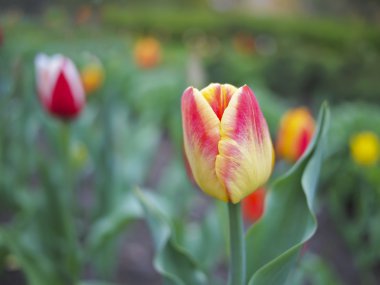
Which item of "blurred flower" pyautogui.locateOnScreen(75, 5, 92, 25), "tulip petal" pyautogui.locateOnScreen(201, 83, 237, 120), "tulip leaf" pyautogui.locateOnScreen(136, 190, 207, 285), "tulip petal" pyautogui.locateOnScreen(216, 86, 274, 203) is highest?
"blurred flower" pyautogui.locateOnScreen(75, 5, 92, 25)

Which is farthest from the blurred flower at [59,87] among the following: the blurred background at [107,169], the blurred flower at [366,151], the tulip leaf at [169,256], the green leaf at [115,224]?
the blurred flower at [366,151]

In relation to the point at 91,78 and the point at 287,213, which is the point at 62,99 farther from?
the point at 91,78

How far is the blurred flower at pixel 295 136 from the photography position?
142 cm

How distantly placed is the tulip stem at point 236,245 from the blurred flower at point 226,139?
48mm

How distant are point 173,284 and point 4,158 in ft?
3.50

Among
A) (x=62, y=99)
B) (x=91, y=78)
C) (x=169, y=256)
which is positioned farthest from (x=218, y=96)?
(x=91, y=78)

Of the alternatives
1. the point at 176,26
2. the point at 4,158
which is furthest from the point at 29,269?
the point at 176,26

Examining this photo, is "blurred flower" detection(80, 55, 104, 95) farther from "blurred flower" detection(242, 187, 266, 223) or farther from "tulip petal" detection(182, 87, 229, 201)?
"tulip petal" detection(182, 87, 229, 201)

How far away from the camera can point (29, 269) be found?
3.96 ft

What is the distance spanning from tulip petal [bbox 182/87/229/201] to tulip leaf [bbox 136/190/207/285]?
0.24 m

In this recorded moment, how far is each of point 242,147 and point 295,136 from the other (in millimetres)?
866

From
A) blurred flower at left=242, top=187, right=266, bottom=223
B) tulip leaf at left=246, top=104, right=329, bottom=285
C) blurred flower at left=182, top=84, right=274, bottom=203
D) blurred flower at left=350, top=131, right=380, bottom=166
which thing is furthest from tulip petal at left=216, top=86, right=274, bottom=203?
blurred flower at left=350, top=131, right=380, bottom=166

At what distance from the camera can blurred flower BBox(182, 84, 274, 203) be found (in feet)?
2.15

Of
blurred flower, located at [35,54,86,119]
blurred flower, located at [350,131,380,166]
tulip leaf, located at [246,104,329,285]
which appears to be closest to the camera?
tulip leaf, located at [246,104,329,285]
